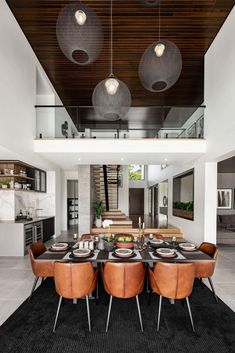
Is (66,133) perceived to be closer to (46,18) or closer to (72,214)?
(46,18)

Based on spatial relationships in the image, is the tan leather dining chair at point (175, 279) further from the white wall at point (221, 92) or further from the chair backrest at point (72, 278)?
the white wall at point (221, 92)

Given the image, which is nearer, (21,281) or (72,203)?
(21,281)

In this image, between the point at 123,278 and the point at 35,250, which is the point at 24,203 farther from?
the point at 123,278

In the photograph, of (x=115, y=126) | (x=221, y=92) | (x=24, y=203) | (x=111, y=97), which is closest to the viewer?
(x=111, y=97)

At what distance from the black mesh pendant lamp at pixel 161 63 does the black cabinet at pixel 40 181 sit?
5642 millimetres

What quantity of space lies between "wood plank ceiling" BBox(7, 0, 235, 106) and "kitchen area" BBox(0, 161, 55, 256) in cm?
307

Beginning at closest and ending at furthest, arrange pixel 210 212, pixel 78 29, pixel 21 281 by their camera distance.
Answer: pixel 78 29
pixel 21 281
pixel 210 212

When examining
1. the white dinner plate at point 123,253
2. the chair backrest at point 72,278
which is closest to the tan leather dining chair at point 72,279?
the chair backrest at point 72,278

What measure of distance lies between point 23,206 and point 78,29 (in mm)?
6039

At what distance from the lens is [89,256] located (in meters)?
3.02

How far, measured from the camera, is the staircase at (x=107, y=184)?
924 cm

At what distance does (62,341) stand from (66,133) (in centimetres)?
491

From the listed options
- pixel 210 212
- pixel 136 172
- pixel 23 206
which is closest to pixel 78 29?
pixel 210 212

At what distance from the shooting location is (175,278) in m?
2.48
